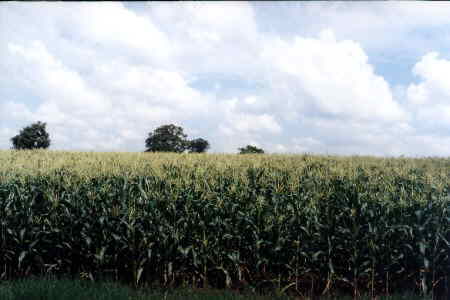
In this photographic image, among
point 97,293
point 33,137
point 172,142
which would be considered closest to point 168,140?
point 172,142

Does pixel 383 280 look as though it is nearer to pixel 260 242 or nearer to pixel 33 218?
pixel 260 242

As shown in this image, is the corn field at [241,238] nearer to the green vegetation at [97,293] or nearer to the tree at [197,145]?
the green vegetation at [97,293]

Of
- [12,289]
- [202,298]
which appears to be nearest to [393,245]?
[202,298]

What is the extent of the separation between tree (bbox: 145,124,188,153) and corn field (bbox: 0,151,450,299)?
14612 millimetres

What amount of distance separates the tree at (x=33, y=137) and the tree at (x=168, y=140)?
10.2 metres

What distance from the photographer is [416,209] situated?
691 cm

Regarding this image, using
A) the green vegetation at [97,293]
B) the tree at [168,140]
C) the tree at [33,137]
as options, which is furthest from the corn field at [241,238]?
the tree at [33,137]

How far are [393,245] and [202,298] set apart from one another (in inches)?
135

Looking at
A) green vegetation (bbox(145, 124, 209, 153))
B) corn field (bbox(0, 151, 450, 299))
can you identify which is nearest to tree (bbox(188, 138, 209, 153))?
green vegetation (bbox(145, 124, 209, 153))

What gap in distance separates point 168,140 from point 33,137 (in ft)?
39.5

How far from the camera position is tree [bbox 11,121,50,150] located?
27578 mm

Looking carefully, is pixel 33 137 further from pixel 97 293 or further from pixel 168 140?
pixel 97 293

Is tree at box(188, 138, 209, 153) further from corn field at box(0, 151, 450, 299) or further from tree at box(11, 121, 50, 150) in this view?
corn field at box(0, 151, 450, 299)

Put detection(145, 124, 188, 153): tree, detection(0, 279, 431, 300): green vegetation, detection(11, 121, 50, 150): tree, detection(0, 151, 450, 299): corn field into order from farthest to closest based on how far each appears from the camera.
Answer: detection(11, 121, 50, 150): tree < detection(145, 124, 188, 153): tree < detection(0, 151, 450, 299): corn field < detection(0, 279, 431, 300): green vegetation
